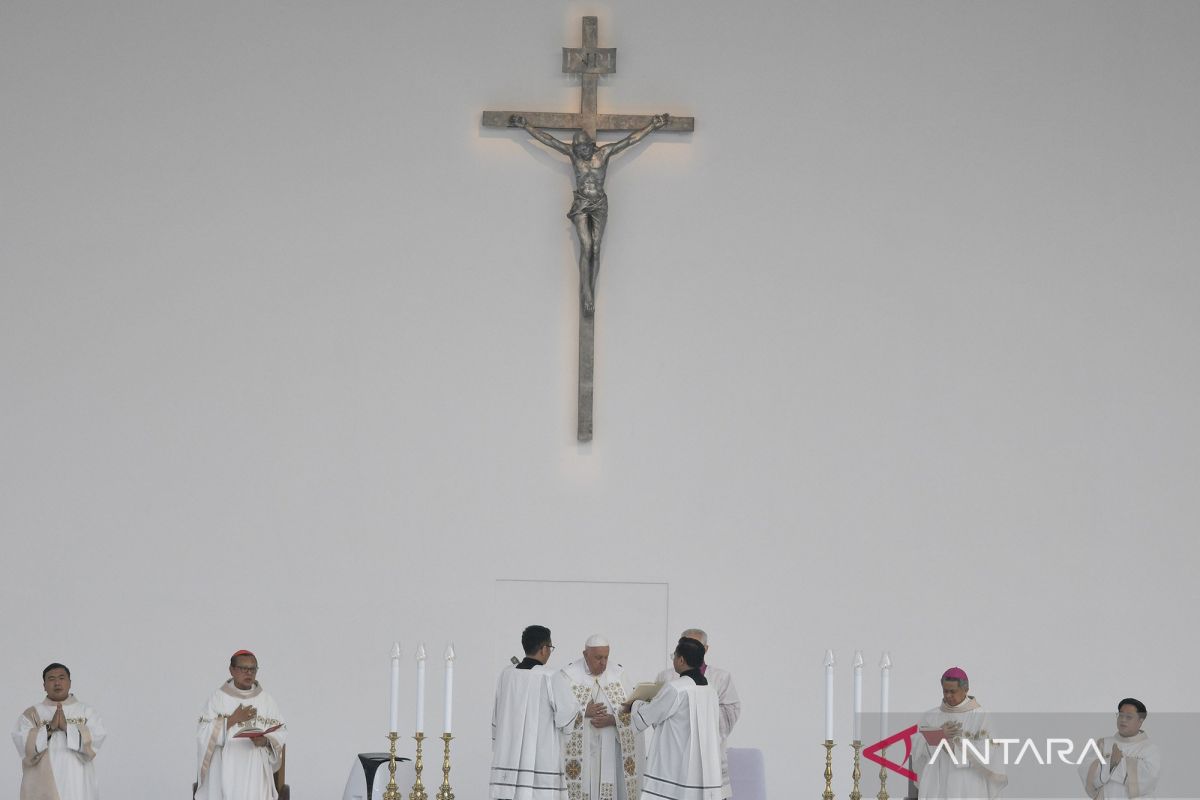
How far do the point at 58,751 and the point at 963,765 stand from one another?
4572 mm

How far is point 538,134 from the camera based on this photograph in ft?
33.6

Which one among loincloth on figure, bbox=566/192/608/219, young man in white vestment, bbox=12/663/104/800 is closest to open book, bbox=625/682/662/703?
young man in white vestment, bbox=12/663/104/800

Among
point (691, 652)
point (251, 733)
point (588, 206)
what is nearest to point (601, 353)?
point (588, 206)

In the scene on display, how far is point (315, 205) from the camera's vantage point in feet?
33.6

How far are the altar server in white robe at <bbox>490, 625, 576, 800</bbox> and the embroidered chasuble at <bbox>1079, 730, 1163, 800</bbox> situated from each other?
270 centimetres

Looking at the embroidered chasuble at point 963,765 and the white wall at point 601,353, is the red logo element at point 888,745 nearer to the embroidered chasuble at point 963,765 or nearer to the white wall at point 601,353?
the embroidered chasuble at point 963,765

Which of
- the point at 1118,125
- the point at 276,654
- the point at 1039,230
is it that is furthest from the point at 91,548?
the point at 1118,125

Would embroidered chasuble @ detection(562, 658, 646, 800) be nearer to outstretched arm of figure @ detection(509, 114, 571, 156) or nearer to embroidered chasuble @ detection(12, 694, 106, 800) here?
embroidered chasuble @ detection(12, 694, 106, 800)

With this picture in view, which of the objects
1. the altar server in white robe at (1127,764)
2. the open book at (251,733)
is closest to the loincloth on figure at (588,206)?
the open book at (251,733)

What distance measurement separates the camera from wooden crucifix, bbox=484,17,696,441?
10117 mm

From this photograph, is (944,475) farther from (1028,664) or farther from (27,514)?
(27,514)

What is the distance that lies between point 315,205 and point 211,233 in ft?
2.14

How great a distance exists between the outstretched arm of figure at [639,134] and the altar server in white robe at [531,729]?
3.51 m

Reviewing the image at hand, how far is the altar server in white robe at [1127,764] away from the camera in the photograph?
825 cm
